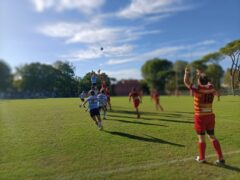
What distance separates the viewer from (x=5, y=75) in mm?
8484

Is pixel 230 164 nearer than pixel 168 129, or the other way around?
pixel 230 164

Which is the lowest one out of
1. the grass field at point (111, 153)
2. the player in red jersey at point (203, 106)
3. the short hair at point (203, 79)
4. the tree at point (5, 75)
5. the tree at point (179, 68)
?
the grass field at point (111, 153)

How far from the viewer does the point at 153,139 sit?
1186 cm

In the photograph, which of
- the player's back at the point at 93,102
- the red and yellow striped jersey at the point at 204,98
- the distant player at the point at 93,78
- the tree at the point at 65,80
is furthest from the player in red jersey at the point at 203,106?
the player's back at the point at 93,102

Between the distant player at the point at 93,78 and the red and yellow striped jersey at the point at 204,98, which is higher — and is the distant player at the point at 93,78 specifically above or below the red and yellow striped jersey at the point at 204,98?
above

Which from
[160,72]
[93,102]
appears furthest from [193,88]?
[160,72]

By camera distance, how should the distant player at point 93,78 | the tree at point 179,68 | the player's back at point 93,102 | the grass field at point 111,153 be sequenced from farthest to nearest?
1. the tree at point 179,68
2. the player's back at point 93,102
3. the distant player at point 93,78
4. the grass field at point 111,153

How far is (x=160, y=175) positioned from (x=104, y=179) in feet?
4.36

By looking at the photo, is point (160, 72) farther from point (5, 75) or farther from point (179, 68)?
point (5, 75)

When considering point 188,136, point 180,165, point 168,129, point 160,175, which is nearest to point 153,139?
point 188,136

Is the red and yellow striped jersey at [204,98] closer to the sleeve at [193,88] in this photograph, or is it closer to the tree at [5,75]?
the sleeve at [193,88]

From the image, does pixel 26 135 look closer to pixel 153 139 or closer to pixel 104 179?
pixel 153 139

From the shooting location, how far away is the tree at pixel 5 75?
25.8 feet

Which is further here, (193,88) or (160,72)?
(160,72)
